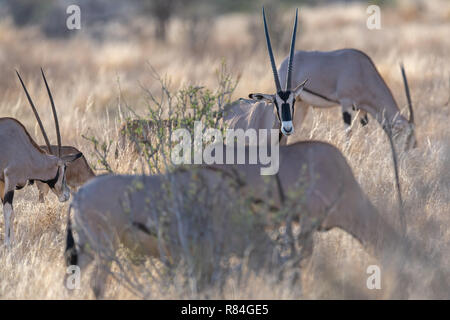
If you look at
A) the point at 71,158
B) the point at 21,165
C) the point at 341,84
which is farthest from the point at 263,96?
the point at 341,84

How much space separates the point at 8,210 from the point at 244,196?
91.9 inches

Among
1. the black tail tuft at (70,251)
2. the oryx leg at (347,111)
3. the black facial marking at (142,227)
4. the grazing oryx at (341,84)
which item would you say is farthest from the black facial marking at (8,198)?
the oryx leg at (347,111)

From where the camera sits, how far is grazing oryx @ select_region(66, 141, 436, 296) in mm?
3828

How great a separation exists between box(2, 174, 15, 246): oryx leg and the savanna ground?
12cm

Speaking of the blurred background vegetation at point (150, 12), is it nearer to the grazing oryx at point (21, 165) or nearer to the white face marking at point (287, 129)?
the white face marking at point (287, 129)

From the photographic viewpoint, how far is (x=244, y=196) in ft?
13.3

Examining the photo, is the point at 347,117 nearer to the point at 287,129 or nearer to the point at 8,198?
the point at 287,129

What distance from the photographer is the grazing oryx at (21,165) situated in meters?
5.60

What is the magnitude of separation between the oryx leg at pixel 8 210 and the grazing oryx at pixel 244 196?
1.45 m

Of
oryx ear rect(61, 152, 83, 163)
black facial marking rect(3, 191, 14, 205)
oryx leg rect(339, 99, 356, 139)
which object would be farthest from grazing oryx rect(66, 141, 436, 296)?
oryx leg rect(339, 99, 356, 139)

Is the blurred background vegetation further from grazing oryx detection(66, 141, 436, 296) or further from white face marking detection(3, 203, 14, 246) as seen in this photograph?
grazing oryx detection(66, 141, 436, 296)

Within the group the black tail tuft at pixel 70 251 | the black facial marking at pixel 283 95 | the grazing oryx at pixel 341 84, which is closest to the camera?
the black tail tuft at pixel 70 251

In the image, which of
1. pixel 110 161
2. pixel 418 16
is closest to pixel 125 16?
pixel 418 16
